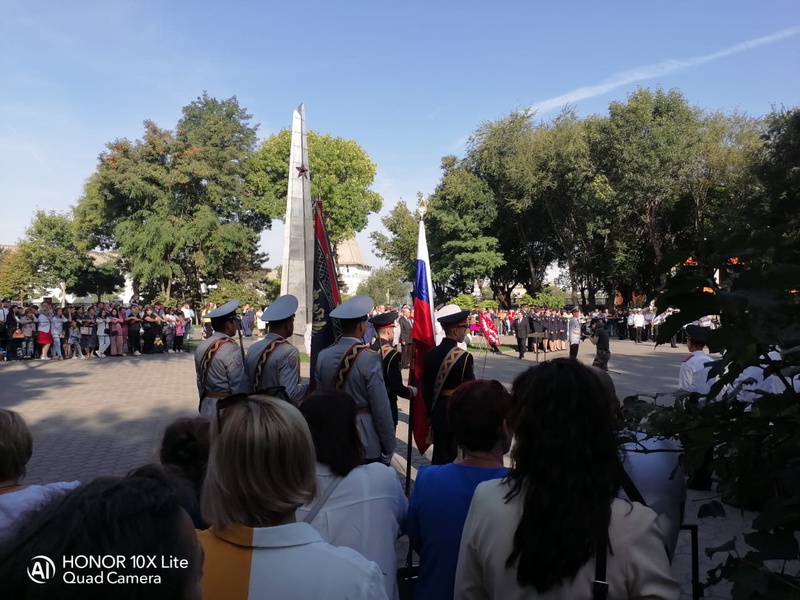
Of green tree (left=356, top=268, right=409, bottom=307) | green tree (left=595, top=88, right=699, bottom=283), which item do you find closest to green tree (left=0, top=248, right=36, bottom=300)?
green tree (left=356, top=268, right=409, bottom=307)

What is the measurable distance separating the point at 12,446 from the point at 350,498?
130 centimetres

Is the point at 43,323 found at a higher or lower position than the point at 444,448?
higher

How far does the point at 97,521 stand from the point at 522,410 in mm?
1152

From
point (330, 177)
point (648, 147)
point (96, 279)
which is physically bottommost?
point (96, 279)

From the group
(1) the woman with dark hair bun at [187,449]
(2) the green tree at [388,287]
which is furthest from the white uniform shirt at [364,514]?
(2) the green tree at [388,287]

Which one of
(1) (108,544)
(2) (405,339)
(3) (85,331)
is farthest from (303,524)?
(3) (85,331)

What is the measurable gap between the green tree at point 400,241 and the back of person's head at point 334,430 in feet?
161

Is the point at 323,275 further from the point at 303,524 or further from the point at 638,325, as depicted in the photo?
the point at 638,325

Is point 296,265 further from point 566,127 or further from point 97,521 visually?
point 566,127

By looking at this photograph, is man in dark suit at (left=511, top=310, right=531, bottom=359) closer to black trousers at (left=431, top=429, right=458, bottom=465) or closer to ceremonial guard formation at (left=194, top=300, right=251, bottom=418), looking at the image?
black trousers at (left=431, top=429, right=458, bottom=465)

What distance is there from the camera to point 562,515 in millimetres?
1696

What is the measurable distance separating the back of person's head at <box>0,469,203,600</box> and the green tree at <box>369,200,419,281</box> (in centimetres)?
5071

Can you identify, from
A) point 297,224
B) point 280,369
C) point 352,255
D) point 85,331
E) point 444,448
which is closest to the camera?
point 280,369

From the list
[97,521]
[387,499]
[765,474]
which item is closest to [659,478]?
[765,474]
